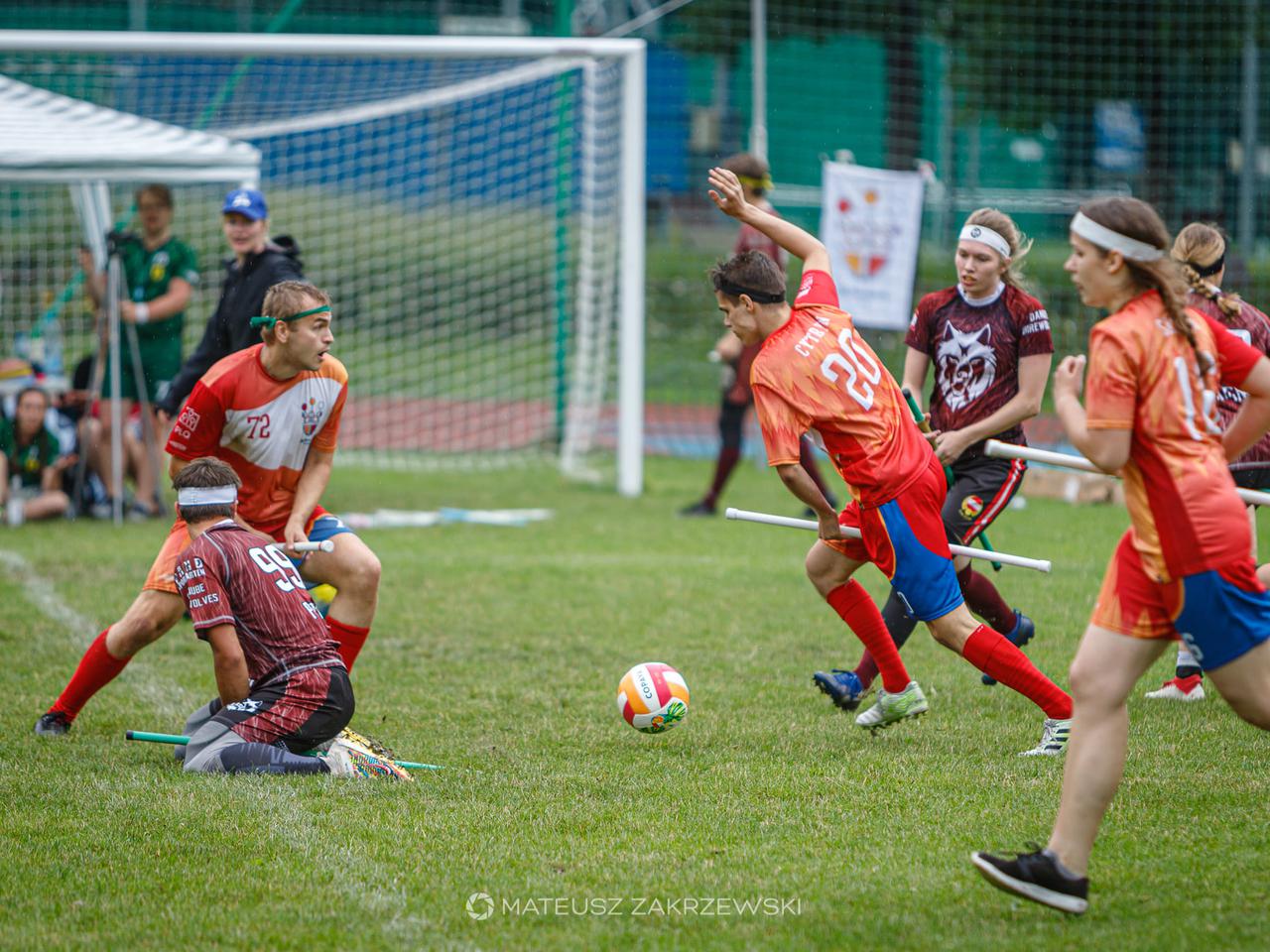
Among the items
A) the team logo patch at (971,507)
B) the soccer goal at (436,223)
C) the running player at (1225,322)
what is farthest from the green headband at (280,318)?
the soccer goal at (436,223)

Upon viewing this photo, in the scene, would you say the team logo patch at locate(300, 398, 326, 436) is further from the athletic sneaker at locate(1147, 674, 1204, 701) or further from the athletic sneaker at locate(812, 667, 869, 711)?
the athletic sneaker at locate(1147, 674, 1204, 701)

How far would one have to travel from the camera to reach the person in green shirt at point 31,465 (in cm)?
1118

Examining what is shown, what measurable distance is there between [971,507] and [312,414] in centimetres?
269

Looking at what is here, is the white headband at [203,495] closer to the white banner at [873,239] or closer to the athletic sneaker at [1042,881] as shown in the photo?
the athletic sneaker at [1042,881]

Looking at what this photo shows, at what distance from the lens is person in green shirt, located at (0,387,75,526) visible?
36.7 ft

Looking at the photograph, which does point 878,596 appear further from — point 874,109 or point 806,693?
point 874,109

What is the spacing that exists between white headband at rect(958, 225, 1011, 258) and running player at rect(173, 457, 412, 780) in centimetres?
294

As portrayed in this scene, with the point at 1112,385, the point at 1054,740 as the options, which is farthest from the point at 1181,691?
the point at 1112,385

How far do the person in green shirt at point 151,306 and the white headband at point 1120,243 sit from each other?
8577 millimetres

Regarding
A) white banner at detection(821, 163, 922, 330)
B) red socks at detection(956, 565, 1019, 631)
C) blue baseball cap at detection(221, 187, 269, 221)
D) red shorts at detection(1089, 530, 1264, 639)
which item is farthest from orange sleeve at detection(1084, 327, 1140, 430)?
white banner at detection(821, 163, 922, 330)

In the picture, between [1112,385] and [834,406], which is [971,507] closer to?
[834,406]

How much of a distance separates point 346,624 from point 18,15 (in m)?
19.4

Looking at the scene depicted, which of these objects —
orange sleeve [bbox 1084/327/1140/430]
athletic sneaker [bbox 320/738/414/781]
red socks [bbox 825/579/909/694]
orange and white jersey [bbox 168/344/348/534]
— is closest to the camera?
orange sleeve [bbox 1084/327/1140/430]

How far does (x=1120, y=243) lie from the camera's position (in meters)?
3.71
